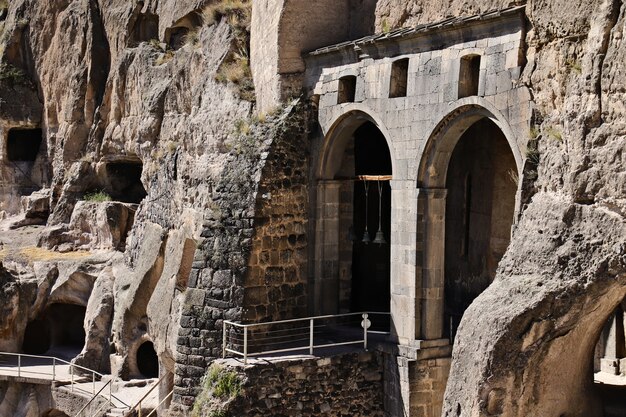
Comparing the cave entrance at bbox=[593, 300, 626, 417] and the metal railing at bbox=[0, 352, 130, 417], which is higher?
the cave entrance at bbox=[593, 300, 626, 417]

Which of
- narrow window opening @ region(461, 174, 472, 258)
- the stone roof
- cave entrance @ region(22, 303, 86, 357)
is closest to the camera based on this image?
the stone roof

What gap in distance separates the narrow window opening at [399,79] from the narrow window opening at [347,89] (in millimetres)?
1131

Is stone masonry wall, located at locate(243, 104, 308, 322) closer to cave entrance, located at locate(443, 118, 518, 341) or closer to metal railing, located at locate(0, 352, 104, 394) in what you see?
cave entrance, located at locate(443, 118, 518, 341)

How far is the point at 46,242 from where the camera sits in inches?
1077

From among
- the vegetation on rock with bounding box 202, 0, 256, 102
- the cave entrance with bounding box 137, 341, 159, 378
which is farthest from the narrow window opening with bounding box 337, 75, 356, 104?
the cave entrance with bounding box 137, 341, 159, 378

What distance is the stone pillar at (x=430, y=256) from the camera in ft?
54.1

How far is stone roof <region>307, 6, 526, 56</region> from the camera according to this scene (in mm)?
14367

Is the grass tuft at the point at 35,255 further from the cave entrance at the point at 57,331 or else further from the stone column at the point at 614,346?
the stone column at the point at 614,346

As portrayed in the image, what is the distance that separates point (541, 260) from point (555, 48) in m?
2.74

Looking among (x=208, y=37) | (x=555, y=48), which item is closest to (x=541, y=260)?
(x=555, y=48)

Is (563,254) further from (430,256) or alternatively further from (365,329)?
(365,329)

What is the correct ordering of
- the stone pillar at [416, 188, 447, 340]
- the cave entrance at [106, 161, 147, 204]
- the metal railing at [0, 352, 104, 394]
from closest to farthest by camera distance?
the stone pillar at [416, 188, 447, 340] → the metal railing at [0, 352, 104, 394] → the cave entrance at [106, 161, 147, 204]

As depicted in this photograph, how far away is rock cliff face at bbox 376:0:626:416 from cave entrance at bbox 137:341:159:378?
493 inches

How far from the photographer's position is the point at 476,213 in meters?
18.0
